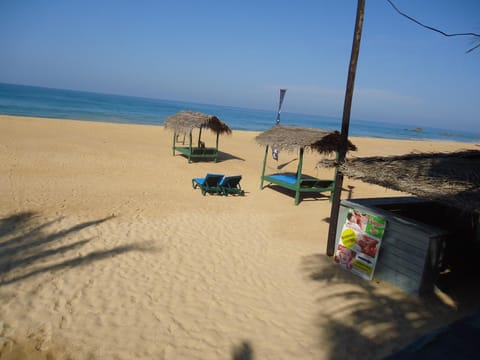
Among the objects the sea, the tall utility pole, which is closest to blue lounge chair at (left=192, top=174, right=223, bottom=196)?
the tall utility pole

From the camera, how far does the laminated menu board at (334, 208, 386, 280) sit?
17.2 ft

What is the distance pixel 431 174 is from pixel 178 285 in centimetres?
411

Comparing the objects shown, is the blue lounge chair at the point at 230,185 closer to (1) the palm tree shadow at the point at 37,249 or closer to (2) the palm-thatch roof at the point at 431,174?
(1) the palm tree shadow at the point at 37,249

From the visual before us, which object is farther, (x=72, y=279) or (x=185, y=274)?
(x=185, y=274)

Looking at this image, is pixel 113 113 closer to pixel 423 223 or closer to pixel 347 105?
pixel 347 105

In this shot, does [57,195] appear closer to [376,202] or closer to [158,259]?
[158,259]

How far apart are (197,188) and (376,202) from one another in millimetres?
6072

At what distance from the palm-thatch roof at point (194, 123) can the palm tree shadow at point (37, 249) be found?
8511 mm

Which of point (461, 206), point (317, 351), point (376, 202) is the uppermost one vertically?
point (461, 206)

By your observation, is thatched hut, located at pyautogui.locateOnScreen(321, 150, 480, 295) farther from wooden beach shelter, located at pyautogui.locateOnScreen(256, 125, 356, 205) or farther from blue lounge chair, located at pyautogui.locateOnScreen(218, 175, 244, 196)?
blue lounge chair, located at pyautogui.locateOnScreen(218, 175, 244, 196)

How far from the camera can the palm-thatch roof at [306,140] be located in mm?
9680

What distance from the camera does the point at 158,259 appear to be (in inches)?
217

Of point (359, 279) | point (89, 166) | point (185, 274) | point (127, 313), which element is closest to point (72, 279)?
point (127, 313)

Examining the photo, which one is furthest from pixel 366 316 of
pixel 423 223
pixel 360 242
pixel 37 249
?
pixel 37 249
